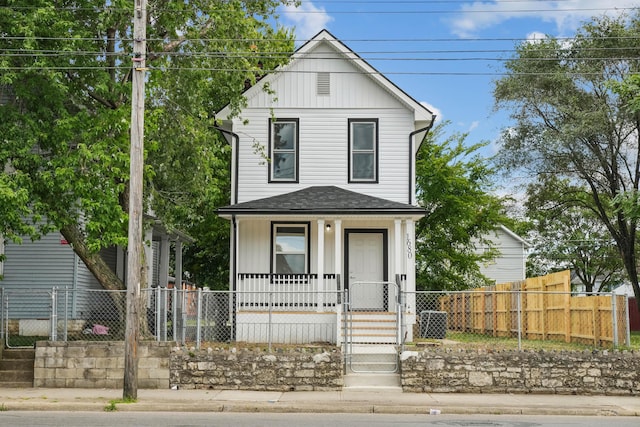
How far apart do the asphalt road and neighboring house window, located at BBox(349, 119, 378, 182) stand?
10.3 meters

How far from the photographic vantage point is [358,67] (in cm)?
2281

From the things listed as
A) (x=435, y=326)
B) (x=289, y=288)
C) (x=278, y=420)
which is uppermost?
(x=289, y=288)

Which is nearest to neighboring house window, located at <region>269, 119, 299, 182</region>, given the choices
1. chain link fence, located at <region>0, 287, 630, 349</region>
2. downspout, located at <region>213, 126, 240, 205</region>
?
downspout, located at <region>213, 126, 240, 205</region>

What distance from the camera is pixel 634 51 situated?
3102 centimetres

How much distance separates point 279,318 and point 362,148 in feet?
18.6

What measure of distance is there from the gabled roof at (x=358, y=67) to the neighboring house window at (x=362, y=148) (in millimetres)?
1064

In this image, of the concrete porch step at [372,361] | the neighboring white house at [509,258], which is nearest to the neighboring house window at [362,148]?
the concrete porch step at [372,361]

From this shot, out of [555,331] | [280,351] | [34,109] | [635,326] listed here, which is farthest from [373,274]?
[635,326]

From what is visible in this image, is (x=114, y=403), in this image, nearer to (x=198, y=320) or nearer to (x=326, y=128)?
(x=198, y=320)

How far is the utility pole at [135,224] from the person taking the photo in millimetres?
14164

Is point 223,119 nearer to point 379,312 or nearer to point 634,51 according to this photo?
point 379,312

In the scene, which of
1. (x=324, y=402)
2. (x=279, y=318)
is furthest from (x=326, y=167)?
(x=324, y=402)

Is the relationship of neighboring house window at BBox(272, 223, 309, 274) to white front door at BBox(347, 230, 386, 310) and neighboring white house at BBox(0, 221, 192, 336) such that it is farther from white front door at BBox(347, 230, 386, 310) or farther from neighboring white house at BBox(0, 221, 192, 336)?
neighboring white house at BBox(0, 221, 192, 336)

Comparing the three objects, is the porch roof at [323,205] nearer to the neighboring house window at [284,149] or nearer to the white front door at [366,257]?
the neighboring house window at [284,149]
